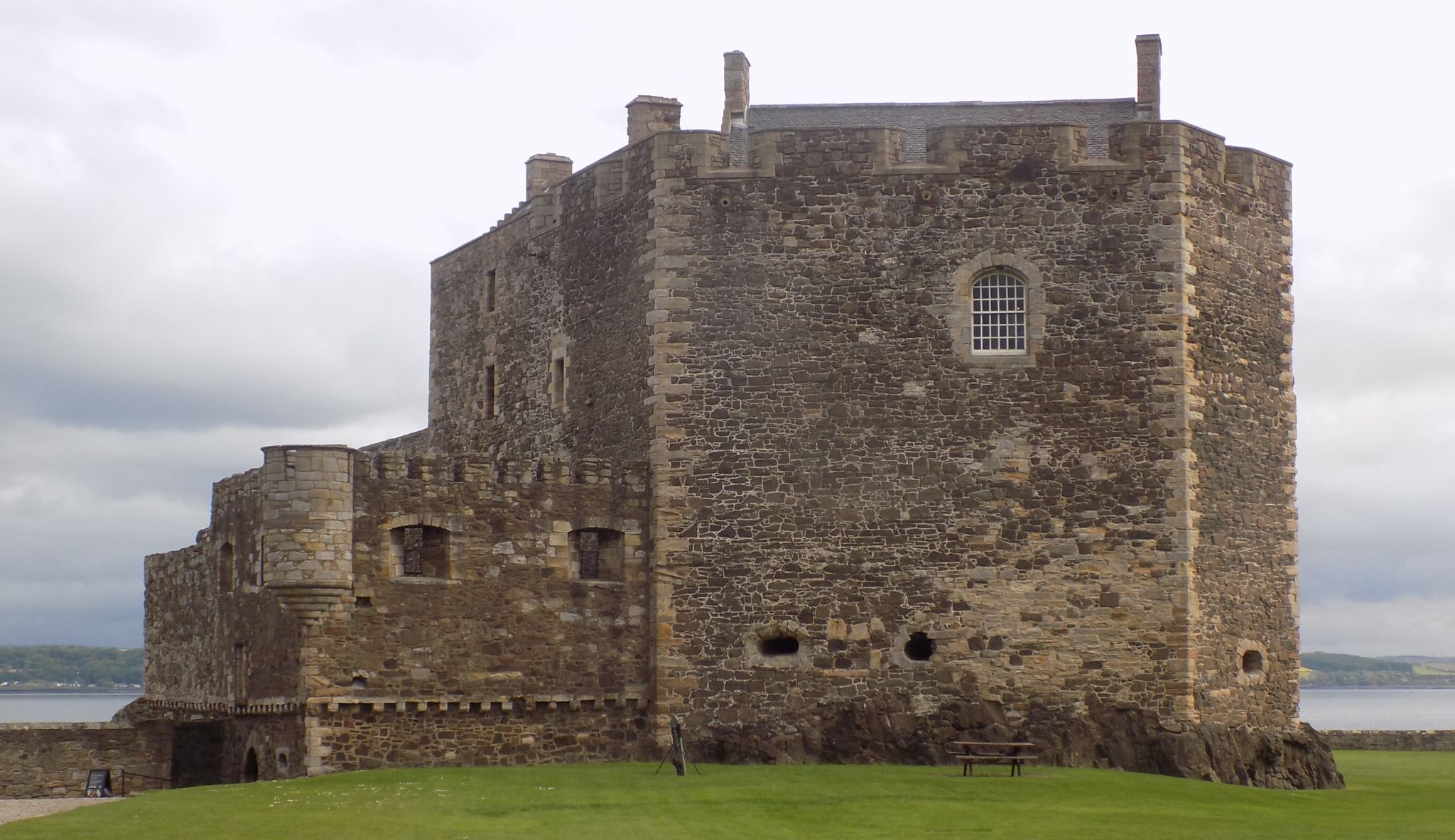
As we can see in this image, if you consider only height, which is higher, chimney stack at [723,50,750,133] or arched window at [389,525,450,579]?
chimney stack at [723,50,750,133]

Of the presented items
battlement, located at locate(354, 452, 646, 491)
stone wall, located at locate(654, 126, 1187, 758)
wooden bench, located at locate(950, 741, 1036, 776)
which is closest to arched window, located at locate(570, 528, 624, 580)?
battlement, located at locate(354, 452, 646, 491)

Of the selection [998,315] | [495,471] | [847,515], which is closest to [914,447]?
[847,515]

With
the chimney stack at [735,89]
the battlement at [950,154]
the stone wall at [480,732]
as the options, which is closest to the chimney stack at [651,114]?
the chimney stack at [735,89]

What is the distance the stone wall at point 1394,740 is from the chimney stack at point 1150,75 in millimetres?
14787

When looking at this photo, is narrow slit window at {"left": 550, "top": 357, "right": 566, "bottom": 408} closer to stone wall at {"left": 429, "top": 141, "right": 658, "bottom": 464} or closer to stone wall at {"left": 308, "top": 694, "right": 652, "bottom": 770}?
stone wall at {"left": 429, "top": 141, "right": 658, "bottom": 464}

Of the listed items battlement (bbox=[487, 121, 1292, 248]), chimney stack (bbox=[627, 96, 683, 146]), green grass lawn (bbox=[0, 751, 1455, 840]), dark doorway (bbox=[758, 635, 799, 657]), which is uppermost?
chimney stack (bbox=[627, 96, 683, 146])

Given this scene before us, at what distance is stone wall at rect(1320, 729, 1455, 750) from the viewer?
3909 cm

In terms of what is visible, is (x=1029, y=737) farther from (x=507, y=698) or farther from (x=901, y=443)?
(x=507, y=698)

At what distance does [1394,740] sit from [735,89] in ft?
67.0

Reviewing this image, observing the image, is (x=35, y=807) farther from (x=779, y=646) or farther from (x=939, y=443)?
(x=939, y=443)

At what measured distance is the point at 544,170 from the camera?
3697 cm

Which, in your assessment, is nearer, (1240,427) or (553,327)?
(1240,427)

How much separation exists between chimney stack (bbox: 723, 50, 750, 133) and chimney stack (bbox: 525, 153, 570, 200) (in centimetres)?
469

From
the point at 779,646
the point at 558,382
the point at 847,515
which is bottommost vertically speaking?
the point at 779,646
